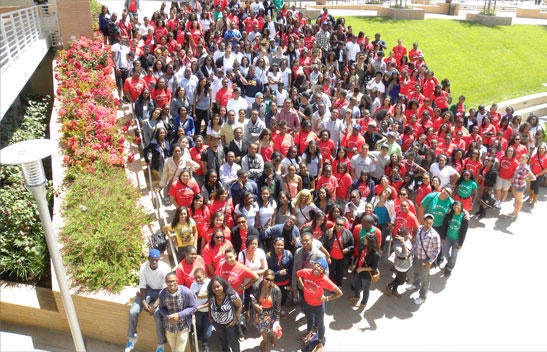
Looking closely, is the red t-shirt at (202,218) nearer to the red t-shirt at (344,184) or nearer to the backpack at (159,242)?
the backpack at (159,242)

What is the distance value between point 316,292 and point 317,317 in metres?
0.52

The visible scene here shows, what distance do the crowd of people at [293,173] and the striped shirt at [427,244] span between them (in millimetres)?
35

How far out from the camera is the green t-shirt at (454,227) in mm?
8914

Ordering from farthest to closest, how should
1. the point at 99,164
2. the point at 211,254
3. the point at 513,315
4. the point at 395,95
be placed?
the point at 395,95 < the point at 99,164 < the point at 513,315 < the point at 211,254

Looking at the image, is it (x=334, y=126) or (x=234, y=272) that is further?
(x=334, y=126)

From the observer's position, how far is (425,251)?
841 cm

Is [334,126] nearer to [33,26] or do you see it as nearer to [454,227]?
[454,227]

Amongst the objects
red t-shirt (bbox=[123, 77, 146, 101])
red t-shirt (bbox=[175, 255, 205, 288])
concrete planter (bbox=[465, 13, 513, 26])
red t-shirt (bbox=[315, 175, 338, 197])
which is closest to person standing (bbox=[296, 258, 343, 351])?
red t-shirt (bbox=[175, 255, 205, 288])

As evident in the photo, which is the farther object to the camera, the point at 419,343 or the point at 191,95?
the point at 191,95

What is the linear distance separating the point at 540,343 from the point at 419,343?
1.94 m

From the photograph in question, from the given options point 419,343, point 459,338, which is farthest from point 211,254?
point 459,338

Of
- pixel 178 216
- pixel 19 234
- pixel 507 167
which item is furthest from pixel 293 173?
pixel 507 167

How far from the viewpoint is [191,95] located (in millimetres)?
11898

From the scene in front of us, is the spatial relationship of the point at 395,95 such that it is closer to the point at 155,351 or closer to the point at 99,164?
the point at 99,164
